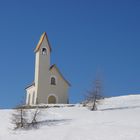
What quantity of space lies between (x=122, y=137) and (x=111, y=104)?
926 inches

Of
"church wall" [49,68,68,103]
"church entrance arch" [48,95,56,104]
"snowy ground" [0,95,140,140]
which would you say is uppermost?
"church wall" [49,68,68,103]

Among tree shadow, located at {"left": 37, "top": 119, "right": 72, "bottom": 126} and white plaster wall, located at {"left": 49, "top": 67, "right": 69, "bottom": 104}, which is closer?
tree shadow, located at {"left": 37, "top": 119, "right": 72, "bottom": 126}

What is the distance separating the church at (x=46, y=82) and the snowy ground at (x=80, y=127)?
1781 centimetres

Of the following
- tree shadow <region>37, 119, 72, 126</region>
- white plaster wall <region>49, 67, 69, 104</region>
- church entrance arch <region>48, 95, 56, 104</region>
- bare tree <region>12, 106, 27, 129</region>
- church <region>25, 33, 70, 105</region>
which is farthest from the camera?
white plaster wall <region>49, 67, 69, 104</region>

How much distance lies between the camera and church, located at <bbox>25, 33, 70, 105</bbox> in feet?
200

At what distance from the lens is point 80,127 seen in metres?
31.3

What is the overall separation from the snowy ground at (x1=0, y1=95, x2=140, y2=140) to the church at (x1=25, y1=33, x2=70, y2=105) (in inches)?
701

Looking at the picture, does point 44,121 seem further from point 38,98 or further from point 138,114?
point 38,98

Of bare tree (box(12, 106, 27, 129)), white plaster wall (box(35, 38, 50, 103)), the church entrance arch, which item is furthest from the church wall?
bare tree (box(12, 106, 27, 129))

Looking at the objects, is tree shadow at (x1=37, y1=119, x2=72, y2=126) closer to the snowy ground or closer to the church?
the snowy ground

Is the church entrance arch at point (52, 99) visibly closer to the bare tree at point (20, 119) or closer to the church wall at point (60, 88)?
the church wall at point (60, 88)

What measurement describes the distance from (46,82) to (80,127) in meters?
30.4

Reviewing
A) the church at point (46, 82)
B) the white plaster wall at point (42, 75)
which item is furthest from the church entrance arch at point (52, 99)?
the white plaster wall at point (42, 75)

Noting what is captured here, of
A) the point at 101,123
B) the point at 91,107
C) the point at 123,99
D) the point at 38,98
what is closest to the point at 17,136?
the point at 101,123
